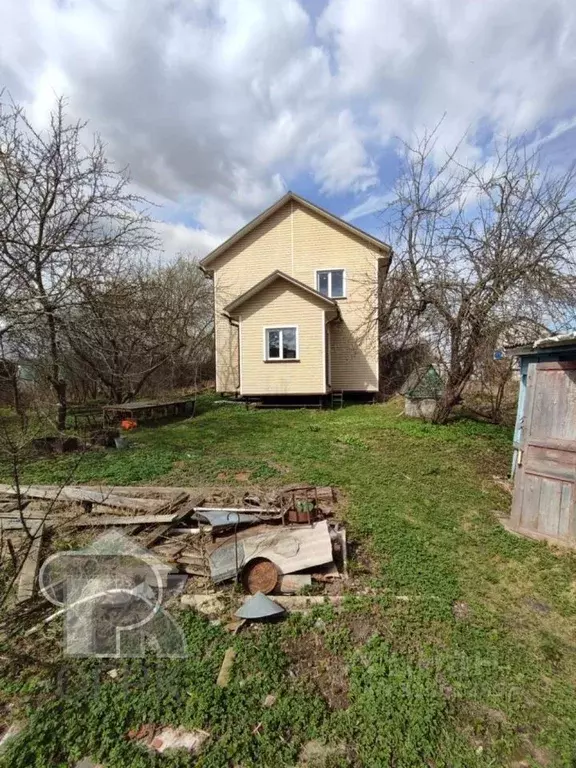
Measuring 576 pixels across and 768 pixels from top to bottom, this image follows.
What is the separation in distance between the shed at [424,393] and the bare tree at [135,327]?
836 cm

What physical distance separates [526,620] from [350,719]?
6.38 ft

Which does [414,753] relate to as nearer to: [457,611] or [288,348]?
[457,611]

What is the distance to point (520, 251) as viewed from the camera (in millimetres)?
9289

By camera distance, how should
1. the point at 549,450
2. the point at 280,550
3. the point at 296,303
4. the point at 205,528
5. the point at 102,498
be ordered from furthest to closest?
the point at 296,303
the point at 102,498
the point at 205,528
the point at 549,450
the point at 280,550

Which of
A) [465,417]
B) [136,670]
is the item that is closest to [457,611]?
[136,670]

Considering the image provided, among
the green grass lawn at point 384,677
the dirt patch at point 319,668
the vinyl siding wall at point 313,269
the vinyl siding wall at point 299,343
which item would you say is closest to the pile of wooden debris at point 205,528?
the green grass lawn at point 384,677

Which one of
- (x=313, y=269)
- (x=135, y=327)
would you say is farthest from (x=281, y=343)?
(x=135, y=327)

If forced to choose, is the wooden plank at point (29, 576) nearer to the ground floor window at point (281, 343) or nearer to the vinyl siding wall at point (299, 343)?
the vinyl siding wall at point (299, 343)

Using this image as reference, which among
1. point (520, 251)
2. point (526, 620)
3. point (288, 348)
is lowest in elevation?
point (526, 620)

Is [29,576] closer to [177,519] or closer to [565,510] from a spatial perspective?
[177,519]

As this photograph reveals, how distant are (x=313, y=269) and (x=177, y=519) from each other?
13.1 m

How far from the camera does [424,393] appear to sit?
1177 centimetres

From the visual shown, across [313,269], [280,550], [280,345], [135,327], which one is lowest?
[280,550]

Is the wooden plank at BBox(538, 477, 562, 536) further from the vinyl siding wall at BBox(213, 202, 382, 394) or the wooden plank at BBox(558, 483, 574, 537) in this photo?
the vinyl siding wall at BBox(213, 202, 382, 394)
